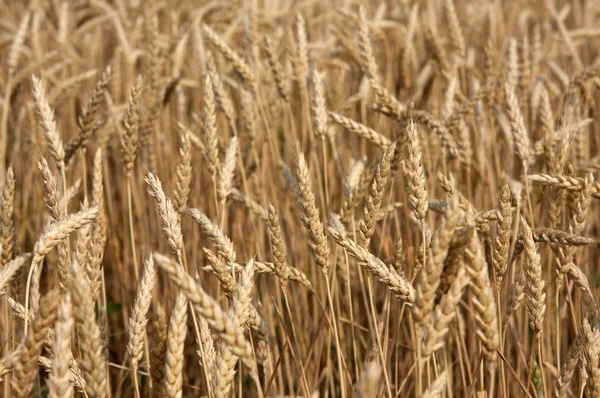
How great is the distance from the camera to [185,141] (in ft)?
5.07

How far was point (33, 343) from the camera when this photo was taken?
0.86 meters

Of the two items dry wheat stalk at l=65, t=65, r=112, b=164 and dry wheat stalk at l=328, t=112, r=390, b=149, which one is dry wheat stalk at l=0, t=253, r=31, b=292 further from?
dry wheat stalk at l=328, t=112, r=390, b=149

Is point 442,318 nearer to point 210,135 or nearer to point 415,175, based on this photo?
point 415,175

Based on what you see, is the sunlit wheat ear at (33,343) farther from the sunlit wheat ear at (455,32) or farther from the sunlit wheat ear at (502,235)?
the sunlit wheat ear at (455,32)

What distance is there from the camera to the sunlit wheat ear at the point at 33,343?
0.83m

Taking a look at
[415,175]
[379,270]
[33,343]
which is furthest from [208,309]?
[415,175]

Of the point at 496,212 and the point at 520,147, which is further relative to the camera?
the point at 520,147

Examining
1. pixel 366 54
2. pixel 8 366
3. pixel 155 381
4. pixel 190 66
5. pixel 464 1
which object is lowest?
pixel 155 381

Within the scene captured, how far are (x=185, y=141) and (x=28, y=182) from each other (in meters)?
1.39

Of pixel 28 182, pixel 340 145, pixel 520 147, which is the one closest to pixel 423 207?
pixel 520 147

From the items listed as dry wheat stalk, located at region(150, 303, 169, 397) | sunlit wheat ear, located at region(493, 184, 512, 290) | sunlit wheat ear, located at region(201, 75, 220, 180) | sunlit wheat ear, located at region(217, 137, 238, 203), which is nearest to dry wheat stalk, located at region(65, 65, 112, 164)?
sunlit wheat ear, located at region(201, 75, 220, 180)

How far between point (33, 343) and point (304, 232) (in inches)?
61.7

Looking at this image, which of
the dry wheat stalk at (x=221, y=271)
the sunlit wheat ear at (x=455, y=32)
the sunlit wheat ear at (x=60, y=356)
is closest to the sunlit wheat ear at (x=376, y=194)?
the dry wheat stalk at (x=221, y=271)

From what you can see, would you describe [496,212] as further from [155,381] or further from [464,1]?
[464,1]
